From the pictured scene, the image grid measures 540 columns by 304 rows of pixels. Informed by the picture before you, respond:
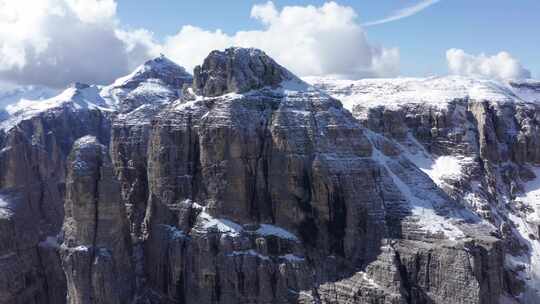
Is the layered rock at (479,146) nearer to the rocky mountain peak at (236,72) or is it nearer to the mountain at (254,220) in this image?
the mountain at (254,220)

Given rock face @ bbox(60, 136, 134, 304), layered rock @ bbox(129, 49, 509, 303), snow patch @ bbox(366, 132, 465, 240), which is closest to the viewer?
layered rock @ bbox(129, 49, 509, 303)

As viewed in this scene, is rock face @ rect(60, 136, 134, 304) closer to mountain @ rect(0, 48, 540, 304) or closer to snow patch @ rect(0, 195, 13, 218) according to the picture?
mountain @ rect(0, 48, 540, 304)

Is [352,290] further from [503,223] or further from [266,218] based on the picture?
[503,223]

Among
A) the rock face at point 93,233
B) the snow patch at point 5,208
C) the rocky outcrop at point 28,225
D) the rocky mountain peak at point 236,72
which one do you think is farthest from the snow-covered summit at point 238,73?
the snow patch at point 5,208

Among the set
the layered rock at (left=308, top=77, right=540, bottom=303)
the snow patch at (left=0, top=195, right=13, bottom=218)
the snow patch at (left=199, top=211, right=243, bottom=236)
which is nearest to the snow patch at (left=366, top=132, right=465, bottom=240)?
the snow patch at (left=199, top=211, right=243, bottom=236)

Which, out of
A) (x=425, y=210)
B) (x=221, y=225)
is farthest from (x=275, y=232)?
(x=425, y=210)

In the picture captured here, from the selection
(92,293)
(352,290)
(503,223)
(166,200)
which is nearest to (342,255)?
(352,290)
